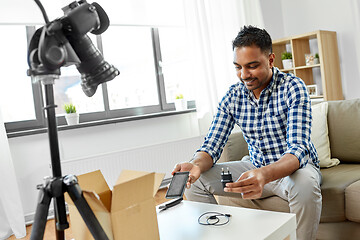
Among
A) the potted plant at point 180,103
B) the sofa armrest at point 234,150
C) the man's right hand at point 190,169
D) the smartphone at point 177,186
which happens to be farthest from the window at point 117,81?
the smartphone at point 177,186

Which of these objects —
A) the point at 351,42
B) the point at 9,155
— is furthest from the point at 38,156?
the point at 351,42

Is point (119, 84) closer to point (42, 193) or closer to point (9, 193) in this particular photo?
point (9, 193)

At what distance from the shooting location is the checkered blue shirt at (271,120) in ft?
4.96

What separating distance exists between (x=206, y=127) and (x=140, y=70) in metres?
0.84

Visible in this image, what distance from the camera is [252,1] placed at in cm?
404

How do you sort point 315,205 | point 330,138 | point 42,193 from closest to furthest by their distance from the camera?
point 42,193 < point 315,205 < point 330,138

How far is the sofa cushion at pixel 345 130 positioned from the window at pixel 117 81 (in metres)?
1.78

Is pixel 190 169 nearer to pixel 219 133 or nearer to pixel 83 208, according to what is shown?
pixel 219 133

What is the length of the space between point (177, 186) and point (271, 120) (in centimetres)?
58

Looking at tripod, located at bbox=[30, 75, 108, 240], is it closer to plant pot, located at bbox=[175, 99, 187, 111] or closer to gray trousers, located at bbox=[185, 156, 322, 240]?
gray trousers, located at bbox=[185, 156, 322, 240]

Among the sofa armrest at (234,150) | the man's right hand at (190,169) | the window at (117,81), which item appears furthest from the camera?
the window at (117,81)

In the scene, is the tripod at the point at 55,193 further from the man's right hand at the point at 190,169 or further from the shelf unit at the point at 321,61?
the shelf unit at the point at 321,61

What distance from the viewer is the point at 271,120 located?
167 cm

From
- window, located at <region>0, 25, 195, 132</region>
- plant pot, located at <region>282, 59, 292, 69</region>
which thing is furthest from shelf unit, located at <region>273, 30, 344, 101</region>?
window, located at <region>0, 25, 195, 132</region>
